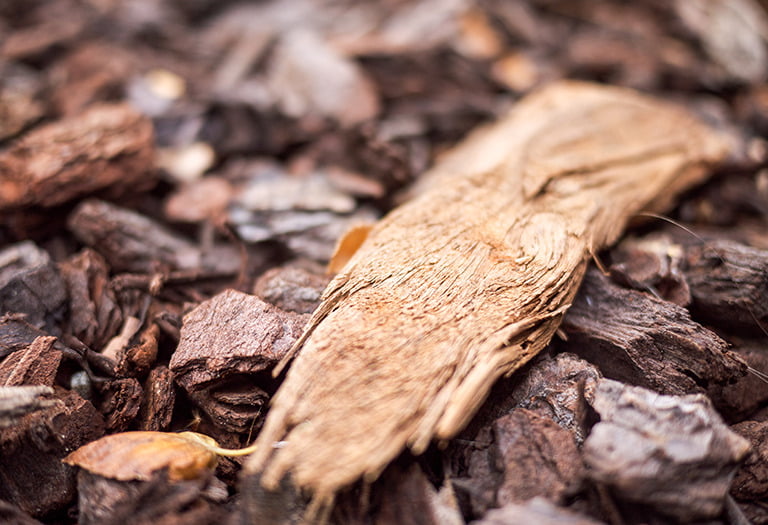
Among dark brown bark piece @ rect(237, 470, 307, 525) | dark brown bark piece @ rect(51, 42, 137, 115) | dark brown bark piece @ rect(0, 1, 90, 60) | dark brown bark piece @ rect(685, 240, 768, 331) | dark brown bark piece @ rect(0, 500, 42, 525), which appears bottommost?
dark brown bark piece @ rect(685, 240, 768, 331)

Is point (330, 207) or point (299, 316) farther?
point (330, 207)

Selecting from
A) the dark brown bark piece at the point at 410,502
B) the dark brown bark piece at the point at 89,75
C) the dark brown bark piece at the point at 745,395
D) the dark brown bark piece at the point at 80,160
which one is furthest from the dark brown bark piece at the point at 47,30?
the dark brown bark piece at the point at 745,395

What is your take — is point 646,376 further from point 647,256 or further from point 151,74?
point 151,74

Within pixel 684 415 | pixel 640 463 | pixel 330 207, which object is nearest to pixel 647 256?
pixel 684 415

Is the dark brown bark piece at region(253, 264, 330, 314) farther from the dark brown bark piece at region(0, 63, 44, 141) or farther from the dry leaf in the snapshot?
the dark brown bark piece at region(0, 63, 44, 141)

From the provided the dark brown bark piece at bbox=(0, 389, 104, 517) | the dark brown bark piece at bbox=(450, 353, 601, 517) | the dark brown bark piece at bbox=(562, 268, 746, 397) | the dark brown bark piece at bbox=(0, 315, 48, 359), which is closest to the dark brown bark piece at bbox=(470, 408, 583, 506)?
the dark brown bark piece at bbox=(450, 353, 601, 517)

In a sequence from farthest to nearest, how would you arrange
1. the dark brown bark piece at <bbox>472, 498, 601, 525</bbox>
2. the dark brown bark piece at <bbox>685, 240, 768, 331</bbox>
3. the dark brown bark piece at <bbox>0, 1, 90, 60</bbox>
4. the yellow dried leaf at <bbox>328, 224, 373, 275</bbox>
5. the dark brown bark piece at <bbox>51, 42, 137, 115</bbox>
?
the dark brown bark piece at <bbox>0, 1, 90, 60</bbox>
the dark brown bark piece at <bbox>51, 42, 137, 115</bbox>
the yellow dried leaf at <bbox>328, 224, 373, 275</bbox>
the dark brown bark piece at <bbox>685, 240, 768, 331</bbox>
the dark brown bark piece at <bbox>472, 498, 601, 525</bbox>

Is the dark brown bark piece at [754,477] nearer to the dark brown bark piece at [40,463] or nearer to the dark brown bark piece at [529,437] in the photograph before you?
the dark brown bark piece at [529,437]
